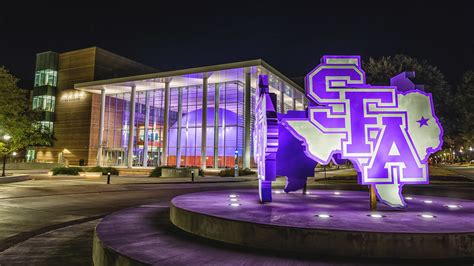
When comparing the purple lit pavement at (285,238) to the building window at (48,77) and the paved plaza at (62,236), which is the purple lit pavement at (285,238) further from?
the building window at (48,77)

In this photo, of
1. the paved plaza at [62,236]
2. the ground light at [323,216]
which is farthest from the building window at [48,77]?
the ground light at [323,216]

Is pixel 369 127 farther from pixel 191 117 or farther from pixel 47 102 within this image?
pixel 47 102

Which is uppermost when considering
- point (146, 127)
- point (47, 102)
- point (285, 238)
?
point (47, 102)

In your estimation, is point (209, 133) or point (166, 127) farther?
point (209, 133)

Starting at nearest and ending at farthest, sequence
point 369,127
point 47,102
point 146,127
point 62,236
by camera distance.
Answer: point 62,236
point 369,127
point 146,127
point 47,102

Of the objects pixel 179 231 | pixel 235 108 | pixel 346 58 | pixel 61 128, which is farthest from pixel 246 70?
pixel 61 128

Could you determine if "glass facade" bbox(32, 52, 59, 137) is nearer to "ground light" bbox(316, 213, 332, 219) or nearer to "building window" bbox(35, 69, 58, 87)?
"building window" bbox(35, 69, 58, 87)

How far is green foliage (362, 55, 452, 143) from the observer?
39.3 meters

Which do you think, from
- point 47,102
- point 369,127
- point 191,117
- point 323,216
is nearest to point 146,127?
point 191,117

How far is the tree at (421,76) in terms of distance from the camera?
39.3 meters

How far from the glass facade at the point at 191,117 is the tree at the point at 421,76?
40.0 feet

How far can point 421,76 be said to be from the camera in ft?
130

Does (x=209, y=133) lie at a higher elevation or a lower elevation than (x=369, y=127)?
higher

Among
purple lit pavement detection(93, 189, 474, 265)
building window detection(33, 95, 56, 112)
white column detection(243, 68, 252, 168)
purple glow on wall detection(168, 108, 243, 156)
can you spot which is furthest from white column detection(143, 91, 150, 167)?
purple lit pavement detection(93, 189, 474, 265)
